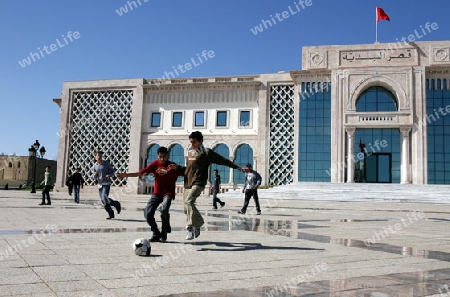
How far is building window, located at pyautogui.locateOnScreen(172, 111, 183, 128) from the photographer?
121 feet

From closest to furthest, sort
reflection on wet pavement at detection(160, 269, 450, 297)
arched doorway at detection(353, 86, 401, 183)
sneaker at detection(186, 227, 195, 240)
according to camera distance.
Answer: reflection on wet pavement at detection(160, 269, 450, 297)
sneaker at detection(186, 227, 195, 240)
arched doorway at detection(353, 86, 401, 183)

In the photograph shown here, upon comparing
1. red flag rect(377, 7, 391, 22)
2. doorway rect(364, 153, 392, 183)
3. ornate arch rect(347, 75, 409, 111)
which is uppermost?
red flag rect(377, 7, 391, 22)

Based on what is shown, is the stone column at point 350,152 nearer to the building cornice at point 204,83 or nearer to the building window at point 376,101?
the building window at point 376,101

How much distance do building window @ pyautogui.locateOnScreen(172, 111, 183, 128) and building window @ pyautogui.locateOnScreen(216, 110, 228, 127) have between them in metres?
3.46

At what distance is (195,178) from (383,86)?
2895 cm

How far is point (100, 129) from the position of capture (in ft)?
123

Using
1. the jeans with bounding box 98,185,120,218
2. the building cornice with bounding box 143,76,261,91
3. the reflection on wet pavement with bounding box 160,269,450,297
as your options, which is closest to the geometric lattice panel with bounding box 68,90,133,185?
the building cornice with bounding box 143,76,261,91

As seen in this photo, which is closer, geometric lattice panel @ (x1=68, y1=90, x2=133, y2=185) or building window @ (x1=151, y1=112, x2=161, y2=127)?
geometric lattice panel @ (x1=68, y1=90, x2=133, y2=185)

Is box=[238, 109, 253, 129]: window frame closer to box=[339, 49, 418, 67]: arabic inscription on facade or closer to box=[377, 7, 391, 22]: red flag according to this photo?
box=[339, 49, 418, 67]: arabic inscription on facade

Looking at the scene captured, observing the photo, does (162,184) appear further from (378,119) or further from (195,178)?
(378,119)

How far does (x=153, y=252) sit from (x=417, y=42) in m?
31.4

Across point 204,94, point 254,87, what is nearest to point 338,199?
point 254,87

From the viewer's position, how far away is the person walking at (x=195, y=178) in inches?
239

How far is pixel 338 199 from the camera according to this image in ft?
80.1
